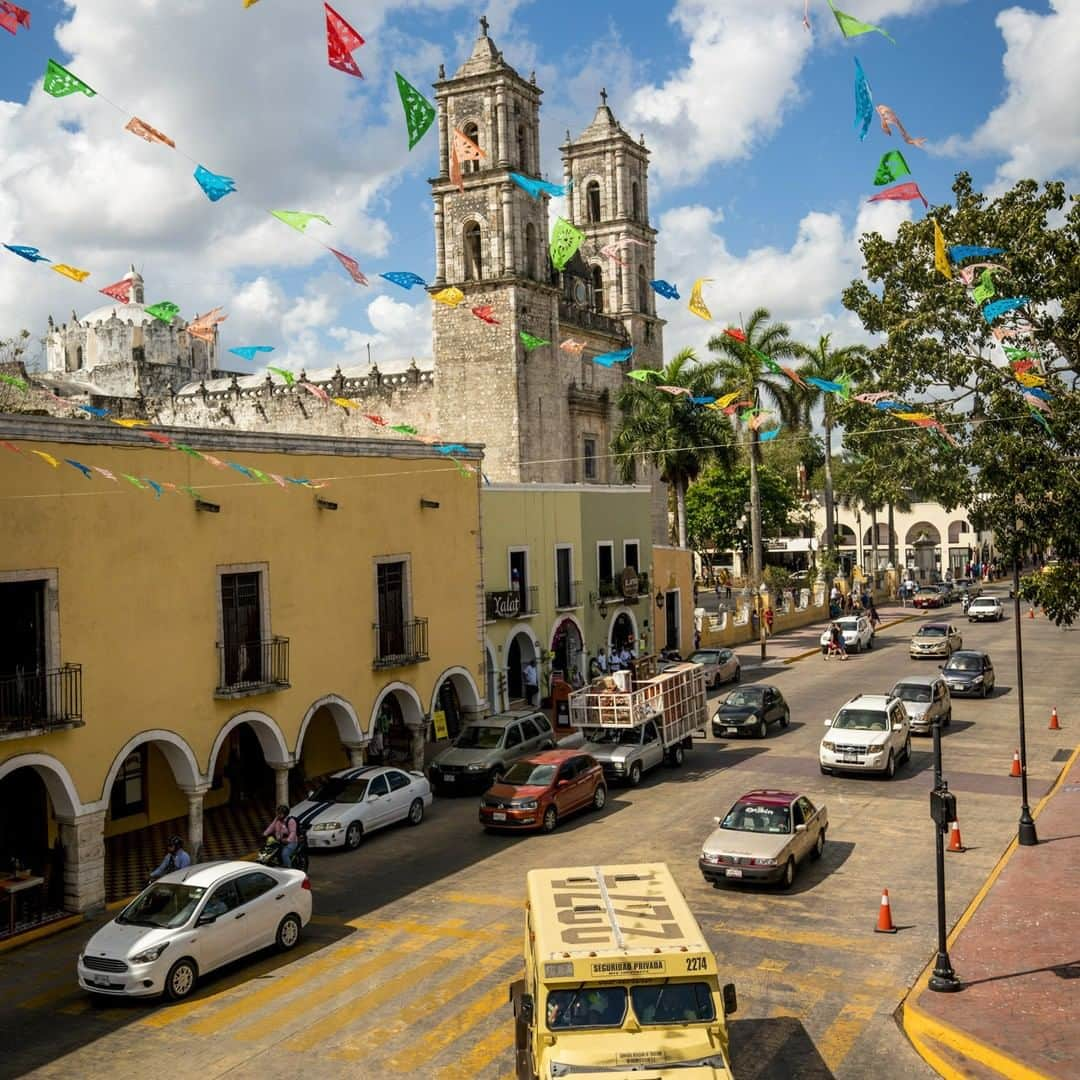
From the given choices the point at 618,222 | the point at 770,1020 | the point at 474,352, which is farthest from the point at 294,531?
the point at 618,222

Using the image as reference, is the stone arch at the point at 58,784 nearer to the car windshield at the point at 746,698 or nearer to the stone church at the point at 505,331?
the car windshield at the point at 746,698

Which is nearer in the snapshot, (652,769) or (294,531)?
(294,531)

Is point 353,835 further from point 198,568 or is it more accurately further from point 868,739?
point 868,739

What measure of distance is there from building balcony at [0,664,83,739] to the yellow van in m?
10.9

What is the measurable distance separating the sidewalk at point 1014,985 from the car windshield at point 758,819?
3.14 meters

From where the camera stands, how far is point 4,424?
18.9 metres

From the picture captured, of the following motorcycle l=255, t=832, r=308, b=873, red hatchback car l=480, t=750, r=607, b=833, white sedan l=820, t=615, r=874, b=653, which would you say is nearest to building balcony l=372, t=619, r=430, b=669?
red hatchback car l=480, t=750, r=607, b=833

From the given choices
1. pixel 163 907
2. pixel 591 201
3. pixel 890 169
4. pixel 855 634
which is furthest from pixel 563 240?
pixel 591 201

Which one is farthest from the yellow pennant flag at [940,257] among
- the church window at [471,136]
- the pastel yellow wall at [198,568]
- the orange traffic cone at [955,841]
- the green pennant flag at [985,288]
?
the church window at [471,136]

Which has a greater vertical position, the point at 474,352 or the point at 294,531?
the point at 474,352

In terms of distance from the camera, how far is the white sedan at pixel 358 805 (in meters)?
22.5

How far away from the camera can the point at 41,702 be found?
1939cm

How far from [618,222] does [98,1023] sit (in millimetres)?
58960

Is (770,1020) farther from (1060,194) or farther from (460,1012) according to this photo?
(1060,194)
